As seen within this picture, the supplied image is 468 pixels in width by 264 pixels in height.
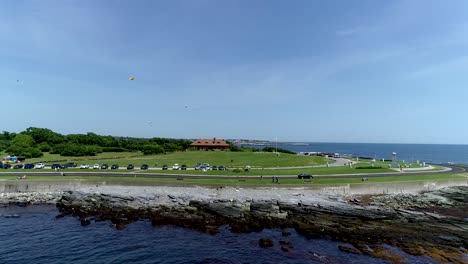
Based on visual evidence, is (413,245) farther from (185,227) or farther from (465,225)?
(185,227)

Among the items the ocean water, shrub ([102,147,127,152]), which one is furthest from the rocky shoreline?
shrub ([102,147,127,152])

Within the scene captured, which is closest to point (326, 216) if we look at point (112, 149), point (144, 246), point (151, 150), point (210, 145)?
point (144, 246)

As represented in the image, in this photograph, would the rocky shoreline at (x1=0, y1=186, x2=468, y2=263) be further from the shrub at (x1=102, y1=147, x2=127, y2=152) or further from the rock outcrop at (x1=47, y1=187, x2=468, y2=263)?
the shrub at (x1=102, y1=147, x2=127, y2=152)

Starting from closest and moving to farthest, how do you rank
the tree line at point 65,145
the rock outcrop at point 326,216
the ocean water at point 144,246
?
the ocean water at point 144,246 < the rock outcrop at point 326,216 < the tree line at point 65,145

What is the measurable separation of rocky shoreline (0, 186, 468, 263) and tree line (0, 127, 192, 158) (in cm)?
4791

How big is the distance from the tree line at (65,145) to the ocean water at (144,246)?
201 ft

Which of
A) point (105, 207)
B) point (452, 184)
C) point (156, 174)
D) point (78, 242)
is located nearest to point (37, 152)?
point (156, 174)

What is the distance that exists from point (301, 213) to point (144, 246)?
61.0 feet

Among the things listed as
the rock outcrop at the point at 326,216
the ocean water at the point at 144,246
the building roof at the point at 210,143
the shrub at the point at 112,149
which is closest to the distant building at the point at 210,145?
the building roof at the point at 210,143

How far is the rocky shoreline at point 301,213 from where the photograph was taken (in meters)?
28.5

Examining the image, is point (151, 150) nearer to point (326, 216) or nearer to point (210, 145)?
point (210, 145)

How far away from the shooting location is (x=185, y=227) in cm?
3247

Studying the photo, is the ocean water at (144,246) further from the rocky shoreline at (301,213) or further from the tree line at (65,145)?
the tree line at (65,145)

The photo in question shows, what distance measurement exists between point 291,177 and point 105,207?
30.8 m
